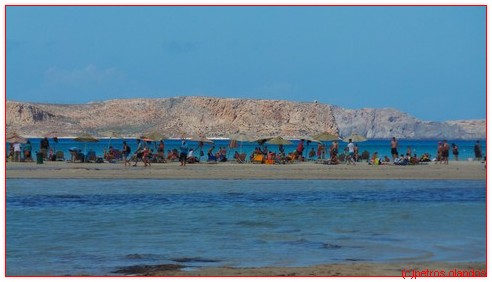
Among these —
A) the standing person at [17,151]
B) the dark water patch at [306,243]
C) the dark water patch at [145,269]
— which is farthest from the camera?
the standing person at [17,151]

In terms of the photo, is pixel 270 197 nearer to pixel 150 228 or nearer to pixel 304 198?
pixel 304 198

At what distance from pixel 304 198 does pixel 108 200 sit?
4872 mm

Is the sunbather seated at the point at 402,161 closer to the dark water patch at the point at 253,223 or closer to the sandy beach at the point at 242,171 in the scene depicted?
the sandy beach at the point at 242,171

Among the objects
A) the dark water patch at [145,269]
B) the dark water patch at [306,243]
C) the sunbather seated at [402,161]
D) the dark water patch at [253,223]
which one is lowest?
the dark water patch at [145,269]

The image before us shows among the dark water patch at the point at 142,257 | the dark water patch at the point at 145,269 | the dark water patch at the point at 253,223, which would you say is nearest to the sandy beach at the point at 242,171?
the dark water patch at the point at 253,223

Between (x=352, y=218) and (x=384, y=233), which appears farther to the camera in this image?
(x=352, y=218)

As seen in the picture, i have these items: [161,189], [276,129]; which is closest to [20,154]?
[161,189]

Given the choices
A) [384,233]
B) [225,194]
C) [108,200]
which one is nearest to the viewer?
[384,233]

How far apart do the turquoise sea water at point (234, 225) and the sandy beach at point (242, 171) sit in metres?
3.78

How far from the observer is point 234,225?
1644 cm

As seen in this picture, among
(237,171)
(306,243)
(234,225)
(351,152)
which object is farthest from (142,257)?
(351,152)

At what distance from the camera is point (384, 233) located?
15.2 m

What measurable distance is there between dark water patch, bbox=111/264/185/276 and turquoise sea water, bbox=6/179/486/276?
0.65 feet

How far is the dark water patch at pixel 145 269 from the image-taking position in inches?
447
